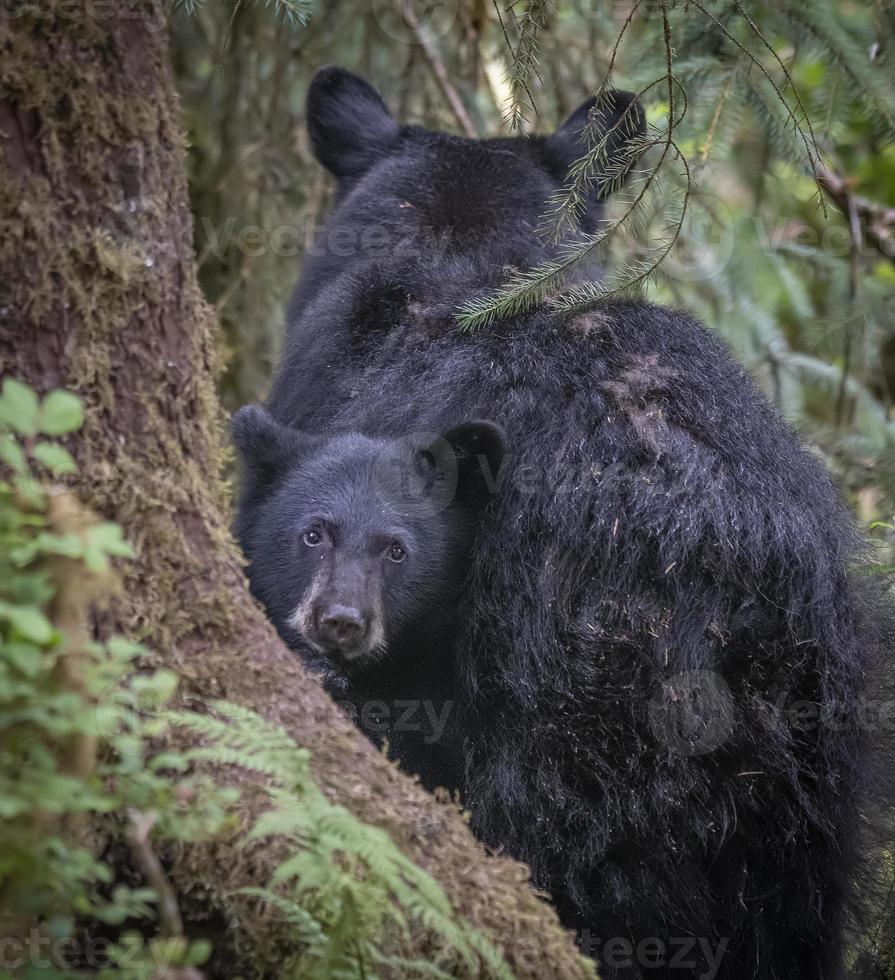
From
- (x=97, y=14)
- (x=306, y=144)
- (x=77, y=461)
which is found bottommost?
(x=77, y=461)

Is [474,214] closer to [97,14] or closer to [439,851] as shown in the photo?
[97,14]

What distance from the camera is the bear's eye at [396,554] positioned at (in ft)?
13.0

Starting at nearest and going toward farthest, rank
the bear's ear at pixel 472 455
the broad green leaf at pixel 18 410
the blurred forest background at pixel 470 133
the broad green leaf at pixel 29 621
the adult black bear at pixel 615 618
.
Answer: the broad green leaf at pixel 29 621 → the broad green leaf at pixel 18 410 → the adult black bear at pixel 615 618 → the bear's ear at pixel 472 455 → the blurred forest background at pixel 470 133

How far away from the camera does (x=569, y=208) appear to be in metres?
3.65

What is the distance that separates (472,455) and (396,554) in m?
0.45

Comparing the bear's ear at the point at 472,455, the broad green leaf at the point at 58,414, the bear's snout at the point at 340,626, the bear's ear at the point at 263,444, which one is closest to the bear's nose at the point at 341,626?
the bear's snout at the point at 340,626

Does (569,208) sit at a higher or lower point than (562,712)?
higher

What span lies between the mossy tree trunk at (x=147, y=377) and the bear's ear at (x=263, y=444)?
123 centimetres

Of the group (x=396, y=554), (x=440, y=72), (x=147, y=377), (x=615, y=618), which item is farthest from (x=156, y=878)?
(x=440, y=72)

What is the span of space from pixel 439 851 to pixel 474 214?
2.93 m

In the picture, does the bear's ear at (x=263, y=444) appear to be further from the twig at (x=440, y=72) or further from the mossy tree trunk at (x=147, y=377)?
the twig at (x=440, y=72)

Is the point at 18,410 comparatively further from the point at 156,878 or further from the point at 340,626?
the point at 340,626

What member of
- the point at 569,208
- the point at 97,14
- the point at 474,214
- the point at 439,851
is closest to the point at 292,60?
the point at 474,214

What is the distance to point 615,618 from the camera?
358 cm
